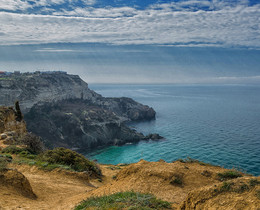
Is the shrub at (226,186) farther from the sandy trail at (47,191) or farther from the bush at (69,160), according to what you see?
the bush at (69,160)

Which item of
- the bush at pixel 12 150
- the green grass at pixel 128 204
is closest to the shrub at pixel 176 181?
the green grass at pixel 128 204

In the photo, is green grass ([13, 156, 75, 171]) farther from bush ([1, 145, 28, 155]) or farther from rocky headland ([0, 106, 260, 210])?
bush ([1, 145, 28, 155])

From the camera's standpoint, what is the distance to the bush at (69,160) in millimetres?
18672

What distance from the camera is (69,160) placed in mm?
19453

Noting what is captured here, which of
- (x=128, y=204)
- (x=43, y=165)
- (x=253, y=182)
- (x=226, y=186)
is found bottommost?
(x=43, y=165)

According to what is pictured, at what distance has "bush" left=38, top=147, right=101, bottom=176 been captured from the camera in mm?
18672

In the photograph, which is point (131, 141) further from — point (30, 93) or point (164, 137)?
point (30, 93)

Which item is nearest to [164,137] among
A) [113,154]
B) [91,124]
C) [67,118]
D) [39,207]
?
[113,154]

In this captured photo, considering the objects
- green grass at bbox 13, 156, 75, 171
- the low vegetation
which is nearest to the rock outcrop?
green grass at bbox 13, 156, 75, 171

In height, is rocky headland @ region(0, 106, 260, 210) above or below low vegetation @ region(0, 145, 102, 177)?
above

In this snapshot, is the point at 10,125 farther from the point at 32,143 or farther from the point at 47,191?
the point at 47,191

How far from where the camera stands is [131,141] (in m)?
77.2

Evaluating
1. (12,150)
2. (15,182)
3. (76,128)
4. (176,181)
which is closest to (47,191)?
(15,182)

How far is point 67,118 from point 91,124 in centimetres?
1119
